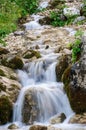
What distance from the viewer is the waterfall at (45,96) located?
9703 millimetres

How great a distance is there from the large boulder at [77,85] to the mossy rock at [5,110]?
1.60 meters

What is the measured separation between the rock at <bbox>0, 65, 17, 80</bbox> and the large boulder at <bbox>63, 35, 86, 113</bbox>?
76.3 inches

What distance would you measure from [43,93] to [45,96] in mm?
105

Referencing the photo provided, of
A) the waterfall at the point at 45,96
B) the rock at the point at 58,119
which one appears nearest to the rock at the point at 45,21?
the waterfall at the point at 45,96

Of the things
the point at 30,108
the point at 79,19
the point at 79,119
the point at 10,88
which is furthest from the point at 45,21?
the point at 79,119

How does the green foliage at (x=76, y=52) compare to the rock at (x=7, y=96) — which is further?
the green foliage at (x=76, y=52)

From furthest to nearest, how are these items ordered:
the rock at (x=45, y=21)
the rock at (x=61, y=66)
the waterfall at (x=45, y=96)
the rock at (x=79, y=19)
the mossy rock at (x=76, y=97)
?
1. the rock at (x=45, y=21)
2. the rock at (x=79, y=19)
3. the rock at (x=61, y=66)
4. the waterfall at (x=45, y=96)
5. the mossy rock at (x=76, y=97)

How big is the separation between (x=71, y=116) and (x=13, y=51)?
16.7 feet

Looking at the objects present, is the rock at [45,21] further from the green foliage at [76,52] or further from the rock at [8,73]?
the green foliage at [76,52]

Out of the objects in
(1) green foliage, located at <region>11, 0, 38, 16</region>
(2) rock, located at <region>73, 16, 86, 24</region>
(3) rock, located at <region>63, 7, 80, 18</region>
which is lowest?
(2) rock, located at <region>73, 16, 86, 24</region>

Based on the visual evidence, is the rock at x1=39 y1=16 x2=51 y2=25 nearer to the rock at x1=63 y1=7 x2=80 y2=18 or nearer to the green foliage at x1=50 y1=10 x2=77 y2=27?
the green foliage at x1=50 y1=10 x2=77 y2=27

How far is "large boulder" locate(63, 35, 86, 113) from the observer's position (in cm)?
923

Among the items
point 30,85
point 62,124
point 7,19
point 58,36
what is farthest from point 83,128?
point 7,19

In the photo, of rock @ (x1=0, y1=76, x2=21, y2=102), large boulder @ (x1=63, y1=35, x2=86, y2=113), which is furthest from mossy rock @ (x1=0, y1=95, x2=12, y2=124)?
large boulder @ (x1=63, y1=35, x2=86, y2=113)
